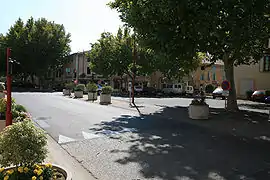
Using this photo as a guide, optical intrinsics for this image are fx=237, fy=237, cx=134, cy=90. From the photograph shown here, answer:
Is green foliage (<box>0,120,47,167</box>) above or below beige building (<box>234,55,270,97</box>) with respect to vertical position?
below

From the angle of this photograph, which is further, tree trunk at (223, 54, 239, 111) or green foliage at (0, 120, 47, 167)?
tree trunk at (223, 54, 239, 111)

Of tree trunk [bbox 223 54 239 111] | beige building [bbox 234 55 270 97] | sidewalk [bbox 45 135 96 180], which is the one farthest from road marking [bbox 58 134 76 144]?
beige building [bbox 234 55 270 97]

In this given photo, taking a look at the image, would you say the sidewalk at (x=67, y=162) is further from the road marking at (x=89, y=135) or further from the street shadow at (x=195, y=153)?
the road marking at (x=89, y=135)

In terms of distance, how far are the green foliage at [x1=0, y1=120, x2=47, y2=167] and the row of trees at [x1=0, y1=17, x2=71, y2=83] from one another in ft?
154

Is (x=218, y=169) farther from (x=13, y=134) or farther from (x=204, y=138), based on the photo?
(x=13, y=134)

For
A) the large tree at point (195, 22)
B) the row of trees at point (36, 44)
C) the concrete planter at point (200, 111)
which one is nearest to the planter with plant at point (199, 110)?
the concrete planter at point (200, 111)

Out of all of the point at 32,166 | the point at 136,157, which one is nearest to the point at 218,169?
the point at 136,157

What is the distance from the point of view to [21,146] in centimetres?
336

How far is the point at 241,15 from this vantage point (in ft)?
29.0

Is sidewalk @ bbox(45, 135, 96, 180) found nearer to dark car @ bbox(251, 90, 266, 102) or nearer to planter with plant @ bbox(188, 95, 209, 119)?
planter with plant @ bbox(188, 95, 209, 119)

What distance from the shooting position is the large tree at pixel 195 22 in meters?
8.40

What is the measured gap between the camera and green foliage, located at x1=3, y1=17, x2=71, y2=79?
47.6 meters

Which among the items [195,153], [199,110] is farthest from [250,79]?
[195,153]

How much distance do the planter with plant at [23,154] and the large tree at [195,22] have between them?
680 cm
